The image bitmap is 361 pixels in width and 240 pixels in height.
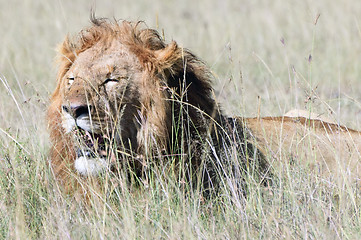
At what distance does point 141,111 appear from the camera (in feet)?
11.9

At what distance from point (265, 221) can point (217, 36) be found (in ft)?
23.1

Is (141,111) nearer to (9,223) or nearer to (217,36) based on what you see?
(9,223)

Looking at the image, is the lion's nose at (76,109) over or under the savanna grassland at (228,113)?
over

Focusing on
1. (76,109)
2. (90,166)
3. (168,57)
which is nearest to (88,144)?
(90,166)

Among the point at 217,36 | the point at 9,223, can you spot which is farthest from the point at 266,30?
the point at 9,223

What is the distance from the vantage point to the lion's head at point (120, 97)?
3.40m

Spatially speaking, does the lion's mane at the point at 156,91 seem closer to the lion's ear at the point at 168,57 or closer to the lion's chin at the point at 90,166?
the lion's ear at the point at 168,57

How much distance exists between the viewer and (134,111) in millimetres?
3623

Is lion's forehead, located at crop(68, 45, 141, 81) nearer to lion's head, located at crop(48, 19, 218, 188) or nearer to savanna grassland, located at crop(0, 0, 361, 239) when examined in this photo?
lion's head, located at crop(48, 19, 218, 188)

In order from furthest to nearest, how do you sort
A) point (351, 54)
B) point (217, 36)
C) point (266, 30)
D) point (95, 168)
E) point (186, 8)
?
point (186, 8) → point (266, 30) → point (217, 36) → point (351, 54) → point (95, 168)

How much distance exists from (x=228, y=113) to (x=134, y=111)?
8.12ft

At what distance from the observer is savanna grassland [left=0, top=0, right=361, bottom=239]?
3.05 meters

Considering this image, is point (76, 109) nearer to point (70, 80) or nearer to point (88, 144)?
point (88, 144)

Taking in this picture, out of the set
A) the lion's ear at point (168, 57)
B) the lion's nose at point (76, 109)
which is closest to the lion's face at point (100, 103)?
the lion's nose at point (76, 109)
